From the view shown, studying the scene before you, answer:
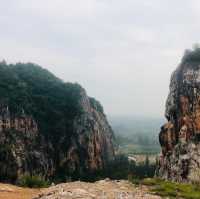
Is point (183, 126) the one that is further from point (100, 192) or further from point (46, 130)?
point (46, 130)

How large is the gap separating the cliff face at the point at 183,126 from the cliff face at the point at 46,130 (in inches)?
1929

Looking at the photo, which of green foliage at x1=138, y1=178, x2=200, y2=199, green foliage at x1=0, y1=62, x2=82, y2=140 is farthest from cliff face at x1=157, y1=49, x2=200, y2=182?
green foliage at x1=0, y1=62, x2=82, y2=140

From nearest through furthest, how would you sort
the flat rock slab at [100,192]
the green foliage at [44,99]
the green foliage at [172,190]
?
the flat rock slab at [100,192] → the green foliage at [172,190] → the green foliage at [44,99]

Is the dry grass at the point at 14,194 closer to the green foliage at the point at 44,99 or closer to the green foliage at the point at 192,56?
the green foliage at the point at 192,56

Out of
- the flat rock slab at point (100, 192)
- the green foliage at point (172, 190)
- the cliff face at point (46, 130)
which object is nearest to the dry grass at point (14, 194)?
the flat rock slab at point (100, 192)

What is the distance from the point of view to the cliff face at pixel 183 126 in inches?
1560

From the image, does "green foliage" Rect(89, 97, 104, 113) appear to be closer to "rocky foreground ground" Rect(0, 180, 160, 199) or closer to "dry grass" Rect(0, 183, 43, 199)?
"dry grass" Rect(0, 183, 43, 199)

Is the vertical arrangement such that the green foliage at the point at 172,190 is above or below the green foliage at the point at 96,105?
below

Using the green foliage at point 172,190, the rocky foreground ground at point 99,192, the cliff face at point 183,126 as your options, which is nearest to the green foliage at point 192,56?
the cliff face at point 183,126

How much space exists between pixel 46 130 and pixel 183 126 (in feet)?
239

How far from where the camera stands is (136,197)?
16422 millimetres

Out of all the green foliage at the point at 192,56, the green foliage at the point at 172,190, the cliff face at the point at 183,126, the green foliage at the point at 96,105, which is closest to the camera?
the green foliage at the point at 172,190

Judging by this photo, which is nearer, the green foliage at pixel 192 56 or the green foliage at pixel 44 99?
the green foliage at pixel 192 56

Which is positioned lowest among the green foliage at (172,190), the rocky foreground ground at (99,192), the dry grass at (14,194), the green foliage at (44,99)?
the dry grass at (14,194)
